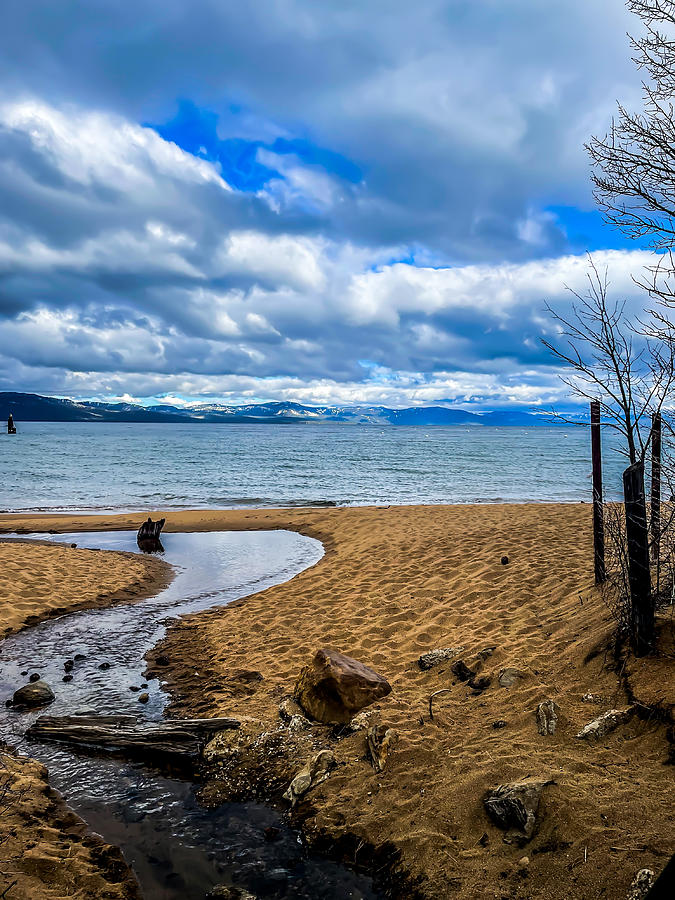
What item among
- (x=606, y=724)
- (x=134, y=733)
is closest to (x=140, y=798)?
(x=134, y=733)

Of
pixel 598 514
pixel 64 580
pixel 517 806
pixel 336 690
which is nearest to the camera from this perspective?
pixel 517 806

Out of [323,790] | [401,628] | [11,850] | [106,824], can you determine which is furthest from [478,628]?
[11,850]

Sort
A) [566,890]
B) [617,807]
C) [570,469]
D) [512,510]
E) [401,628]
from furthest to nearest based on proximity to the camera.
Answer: [570,469], [512,510], [401,628], [617,807], [566,890]

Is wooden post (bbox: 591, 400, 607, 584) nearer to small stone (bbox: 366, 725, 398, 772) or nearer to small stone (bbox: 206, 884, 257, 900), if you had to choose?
small stone (bbox: 366, 725, 398, 772)

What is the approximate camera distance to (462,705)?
6082mm

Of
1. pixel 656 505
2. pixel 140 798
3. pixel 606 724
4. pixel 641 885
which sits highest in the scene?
pixel 656 505

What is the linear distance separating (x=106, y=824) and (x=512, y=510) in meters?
18.4

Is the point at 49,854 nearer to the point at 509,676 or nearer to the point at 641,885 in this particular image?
A: the point at 641,885

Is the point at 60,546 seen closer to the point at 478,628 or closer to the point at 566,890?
the point at 478,628

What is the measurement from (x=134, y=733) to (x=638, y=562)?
5.79 meters

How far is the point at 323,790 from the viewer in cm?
509

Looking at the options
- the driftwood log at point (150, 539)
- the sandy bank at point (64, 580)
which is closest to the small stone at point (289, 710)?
the sandy bank at point (64, 580)

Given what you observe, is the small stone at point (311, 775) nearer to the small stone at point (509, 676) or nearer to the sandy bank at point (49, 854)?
the sandy bank at point (49, 854)

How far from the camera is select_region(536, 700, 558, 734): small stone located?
5.16 metres
